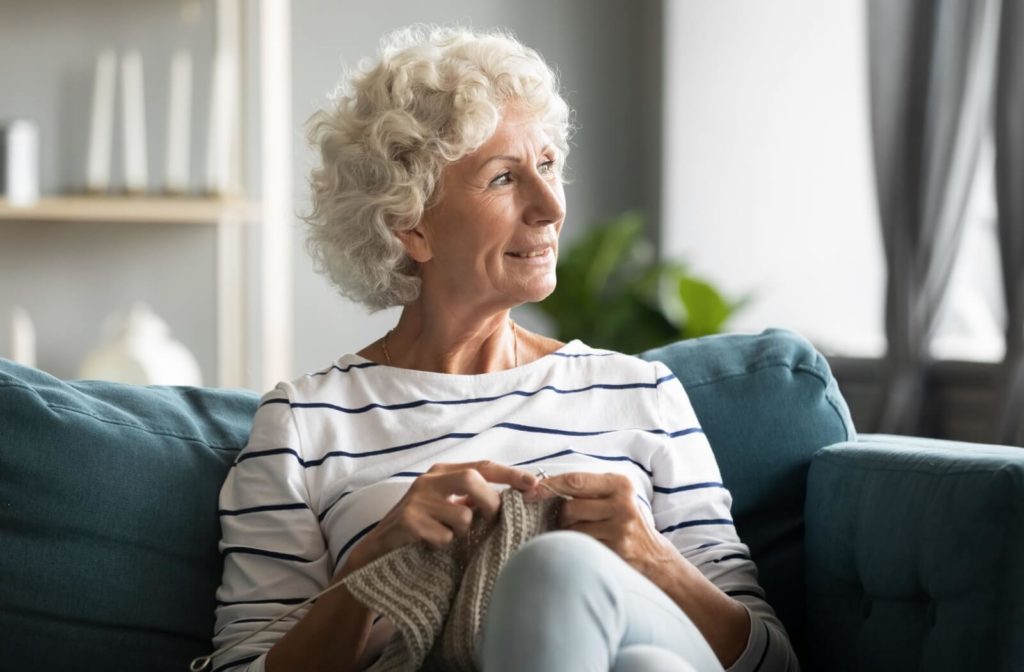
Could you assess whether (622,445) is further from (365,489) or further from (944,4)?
(944,4)

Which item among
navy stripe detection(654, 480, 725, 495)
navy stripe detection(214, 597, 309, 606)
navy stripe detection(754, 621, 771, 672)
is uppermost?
navy stripe detection(654, 480, 725, 495)

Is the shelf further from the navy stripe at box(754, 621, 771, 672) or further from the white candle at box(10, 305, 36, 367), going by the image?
the navy stripe at box(754, 621, 771, 672)

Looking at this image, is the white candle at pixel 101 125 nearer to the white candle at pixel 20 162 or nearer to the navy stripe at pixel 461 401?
the white candle at pixel 20 162

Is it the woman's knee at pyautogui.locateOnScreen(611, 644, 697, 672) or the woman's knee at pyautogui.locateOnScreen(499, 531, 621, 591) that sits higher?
the woman's knee at pyautogui.locateOnScreen(499, 531, 621, 591)

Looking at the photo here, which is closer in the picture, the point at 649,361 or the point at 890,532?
the point at 890,532

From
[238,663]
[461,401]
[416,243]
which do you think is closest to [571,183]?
[416,243]

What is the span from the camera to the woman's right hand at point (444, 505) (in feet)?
4.84

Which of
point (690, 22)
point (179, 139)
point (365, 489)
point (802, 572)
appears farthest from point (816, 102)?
point (365, 489)

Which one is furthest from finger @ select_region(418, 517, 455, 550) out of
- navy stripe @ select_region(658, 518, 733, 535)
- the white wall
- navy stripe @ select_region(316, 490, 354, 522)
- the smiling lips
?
the white wall

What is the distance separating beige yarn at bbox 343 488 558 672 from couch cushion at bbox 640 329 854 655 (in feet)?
1.56

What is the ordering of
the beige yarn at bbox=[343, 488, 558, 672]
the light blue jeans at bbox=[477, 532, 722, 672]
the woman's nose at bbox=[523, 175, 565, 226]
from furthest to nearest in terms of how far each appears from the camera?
the woman's nose at bbox=[523, 175, 565, 226] → the beige yarn at bbox=[343, 488, 558, 672] → the light blue jeans at bbox=[477, 532, 722, 672]

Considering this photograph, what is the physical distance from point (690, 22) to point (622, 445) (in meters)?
3.23

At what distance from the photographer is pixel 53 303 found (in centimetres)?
380

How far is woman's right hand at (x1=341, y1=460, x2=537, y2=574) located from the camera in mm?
1477
